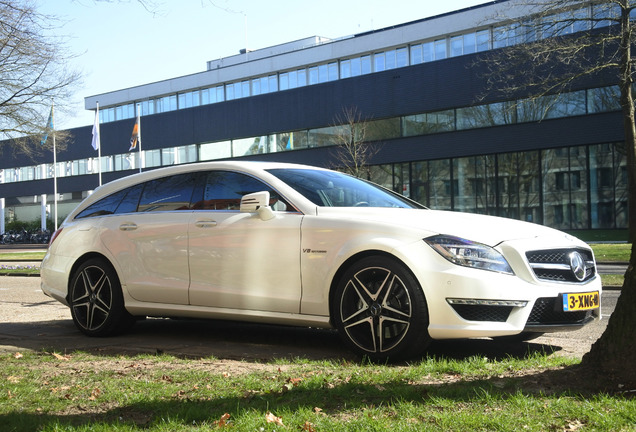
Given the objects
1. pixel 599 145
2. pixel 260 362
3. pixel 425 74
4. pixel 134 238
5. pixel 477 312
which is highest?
pixel 425 74

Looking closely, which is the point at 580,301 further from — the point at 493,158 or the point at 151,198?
the point at 493,158

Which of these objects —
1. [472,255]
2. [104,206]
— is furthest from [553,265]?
[104,206]

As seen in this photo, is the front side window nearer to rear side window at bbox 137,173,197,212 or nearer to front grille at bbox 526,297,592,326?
rear side window at bbox 137,173,197,212

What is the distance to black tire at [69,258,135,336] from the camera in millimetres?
7031

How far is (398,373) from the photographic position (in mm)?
4562

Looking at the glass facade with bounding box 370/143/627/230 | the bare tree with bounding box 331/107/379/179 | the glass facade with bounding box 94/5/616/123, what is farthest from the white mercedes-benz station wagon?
the bare tree with bounding box 331/107/379/179

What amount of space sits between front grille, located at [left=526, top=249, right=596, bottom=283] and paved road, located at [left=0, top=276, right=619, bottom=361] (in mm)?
734

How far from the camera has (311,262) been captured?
574 centimetres

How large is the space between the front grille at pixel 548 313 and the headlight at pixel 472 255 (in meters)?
0.32

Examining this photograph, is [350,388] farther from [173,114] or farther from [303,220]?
[173,114]

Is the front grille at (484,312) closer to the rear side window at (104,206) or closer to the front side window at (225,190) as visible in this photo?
the front side window at (225,190)

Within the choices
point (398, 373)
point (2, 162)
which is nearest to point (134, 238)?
point (398, 373)

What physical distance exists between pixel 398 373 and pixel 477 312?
883 mm

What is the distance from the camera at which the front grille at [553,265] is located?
17.2 feet
